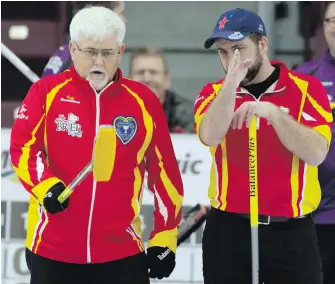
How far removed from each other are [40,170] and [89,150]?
0.19 m

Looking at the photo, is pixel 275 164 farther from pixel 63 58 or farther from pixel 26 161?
pixel 63 58

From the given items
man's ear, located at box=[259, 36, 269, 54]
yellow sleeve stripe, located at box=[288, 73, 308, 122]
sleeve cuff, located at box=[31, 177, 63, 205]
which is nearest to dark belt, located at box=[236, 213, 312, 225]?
yellow sleeve stripe, located at box=[288, 73, 308, 122]

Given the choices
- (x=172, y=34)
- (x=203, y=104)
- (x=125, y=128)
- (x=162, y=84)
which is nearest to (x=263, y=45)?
(x=203, y=104)

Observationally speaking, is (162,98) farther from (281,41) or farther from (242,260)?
(242,260)

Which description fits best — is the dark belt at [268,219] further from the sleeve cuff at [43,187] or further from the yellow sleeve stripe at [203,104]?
the sleeve cuff at [43,187]

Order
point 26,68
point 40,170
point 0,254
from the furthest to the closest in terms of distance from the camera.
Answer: point 26,68 < point 0,254 < point 40,170

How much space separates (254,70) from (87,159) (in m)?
0.68

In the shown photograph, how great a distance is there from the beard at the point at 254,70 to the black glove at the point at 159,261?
668 millimetres

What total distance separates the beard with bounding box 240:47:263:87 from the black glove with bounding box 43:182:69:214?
78cm

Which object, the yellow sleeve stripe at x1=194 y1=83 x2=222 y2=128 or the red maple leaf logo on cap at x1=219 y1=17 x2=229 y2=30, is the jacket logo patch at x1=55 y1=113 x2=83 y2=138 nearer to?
the yellow sleeve stripe at x1=194 y1=83 x2=222 y2=128

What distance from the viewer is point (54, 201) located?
3230 millimetres

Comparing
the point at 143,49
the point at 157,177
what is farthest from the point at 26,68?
the point at 157,177

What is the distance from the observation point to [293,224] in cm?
355

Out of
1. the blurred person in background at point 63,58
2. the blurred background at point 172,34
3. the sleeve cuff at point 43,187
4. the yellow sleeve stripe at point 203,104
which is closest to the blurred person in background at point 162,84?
the blurred background at point 172,34
